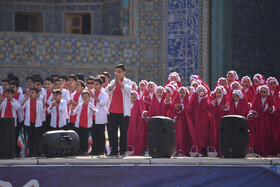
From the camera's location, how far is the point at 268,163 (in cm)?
716

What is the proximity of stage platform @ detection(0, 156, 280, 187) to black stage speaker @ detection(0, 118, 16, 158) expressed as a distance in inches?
23.2

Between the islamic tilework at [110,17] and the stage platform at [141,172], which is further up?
the islamic tilework at [110,17]

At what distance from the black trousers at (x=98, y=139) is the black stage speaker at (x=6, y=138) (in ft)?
5.83

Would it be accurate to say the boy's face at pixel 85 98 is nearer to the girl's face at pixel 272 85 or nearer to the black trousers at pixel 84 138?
the black trousers at pixel 84 138

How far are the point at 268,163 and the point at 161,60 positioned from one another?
8.80 metres

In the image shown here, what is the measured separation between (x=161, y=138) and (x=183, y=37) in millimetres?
7824

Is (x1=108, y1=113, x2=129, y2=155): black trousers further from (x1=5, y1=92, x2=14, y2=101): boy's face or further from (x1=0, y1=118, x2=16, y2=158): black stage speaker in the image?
(x1=5, y1=92, x2=14, y2=101): boy's face

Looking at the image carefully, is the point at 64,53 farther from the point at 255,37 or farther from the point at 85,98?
the point at 85,98

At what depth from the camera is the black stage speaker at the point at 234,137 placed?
7840 mm

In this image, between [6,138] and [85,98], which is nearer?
[6,138]

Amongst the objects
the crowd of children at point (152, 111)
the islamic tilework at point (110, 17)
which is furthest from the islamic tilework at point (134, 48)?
the crowd of children at point (152, 111)

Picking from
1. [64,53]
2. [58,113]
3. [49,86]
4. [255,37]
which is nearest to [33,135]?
[58,113]

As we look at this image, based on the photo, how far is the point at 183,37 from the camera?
15.4m

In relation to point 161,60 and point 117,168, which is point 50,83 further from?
point 161,60
